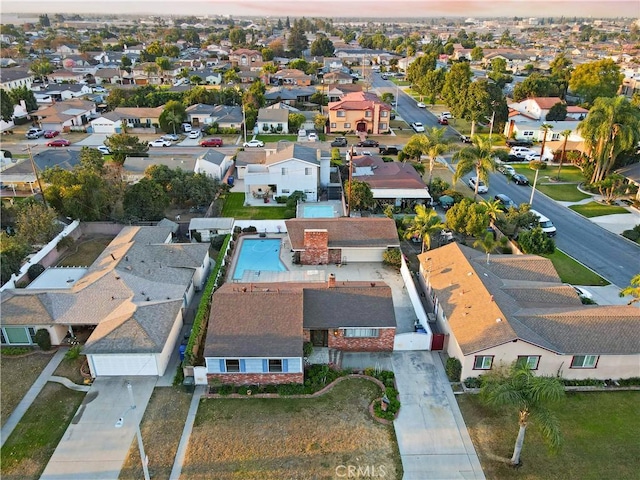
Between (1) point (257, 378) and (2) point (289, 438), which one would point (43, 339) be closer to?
(1) point (257, 378)

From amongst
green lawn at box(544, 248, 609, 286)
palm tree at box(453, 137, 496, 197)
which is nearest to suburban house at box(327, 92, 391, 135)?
palm tree at box(453, 137, 496, 197)

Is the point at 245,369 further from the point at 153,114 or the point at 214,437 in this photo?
the point at 153,114

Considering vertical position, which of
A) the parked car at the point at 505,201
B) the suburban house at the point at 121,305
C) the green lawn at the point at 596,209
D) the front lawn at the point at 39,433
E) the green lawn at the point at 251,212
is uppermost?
the suburban house at the point at 121,305

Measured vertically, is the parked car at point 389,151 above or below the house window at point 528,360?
below

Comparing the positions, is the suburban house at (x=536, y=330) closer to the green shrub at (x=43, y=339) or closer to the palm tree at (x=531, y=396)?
the palm tree at (x=531, y=396)

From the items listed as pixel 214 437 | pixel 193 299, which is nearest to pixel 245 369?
pixel 214 437

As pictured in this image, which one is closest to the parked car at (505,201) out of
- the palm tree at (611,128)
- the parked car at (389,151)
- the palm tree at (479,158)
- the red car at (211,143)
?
the palm tree at (479,158)

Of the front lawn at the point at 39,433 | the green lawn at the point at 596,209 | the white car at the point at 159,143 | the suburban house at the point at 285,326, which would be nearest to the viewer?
the front lawn at the point at 39,433
